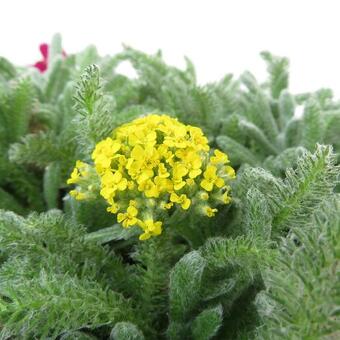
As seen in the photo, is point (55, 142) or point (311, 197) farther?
point (55, 142)

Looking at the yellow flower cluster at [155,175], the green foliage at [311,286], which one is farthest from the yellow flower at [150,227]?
the green foliage at [311,286]

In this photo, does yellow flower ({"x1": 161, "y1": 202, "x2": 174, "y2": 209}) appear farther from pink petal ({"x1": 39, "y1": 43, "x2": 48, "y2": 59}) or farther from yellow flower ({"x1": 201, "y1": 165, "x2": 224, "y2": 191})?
pink petal ({"x1": 39, "y1": 43, "x2": 48, "y2": 59})

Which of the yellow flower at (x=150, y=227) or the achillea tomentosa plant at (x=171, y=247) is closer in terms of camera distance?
the achillea tomentosa plant at (x=171, y=247)

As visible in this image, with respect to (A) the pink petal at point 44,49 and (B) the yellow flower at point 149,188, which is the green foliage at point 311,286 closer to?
(B) the yellow flower at point 149,188

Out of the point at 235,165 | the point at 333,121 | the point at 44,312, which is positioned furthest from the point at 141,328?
the point at 333,121

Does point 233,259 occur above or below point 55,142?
below

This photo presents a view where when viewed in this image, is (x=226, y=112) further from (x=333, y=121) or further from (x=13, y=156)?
(x=13, y=156)
